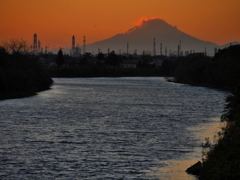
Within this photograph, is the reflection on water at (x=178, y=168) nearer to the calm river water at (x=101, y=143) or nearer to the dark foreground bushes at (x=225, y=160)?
Result: the calm river water at (x=101, y=143)

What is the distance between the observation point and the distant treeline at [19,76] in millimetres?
72494

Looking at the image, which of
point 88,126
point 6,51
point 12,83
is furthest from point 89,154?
point 6,51

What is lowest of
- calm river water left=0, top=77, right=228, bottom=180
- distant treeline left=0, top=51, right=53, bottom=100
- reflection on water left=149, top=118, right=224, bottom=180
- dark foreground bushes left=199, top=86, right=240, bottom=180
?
reflection on water left=149, top=118, right=224, bottom=180

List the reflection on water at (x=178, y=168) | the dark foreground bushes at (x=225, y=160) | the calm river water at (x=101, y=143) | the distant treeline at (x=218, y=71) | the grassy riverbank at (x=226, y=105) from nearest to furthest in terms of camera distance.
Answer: the dark foreground bushes at (x=225, y=160) < the grassy riverbank at (x=226, y=105) < the reflection on water at (x=178, y=168) < the calm river water at (x=101, y=143) < the distant treeline at (x=218, y=71)

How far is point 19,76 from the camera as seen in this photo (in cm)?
7550

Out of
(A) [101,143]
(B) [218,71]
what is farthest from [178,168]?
(B) [218,71]

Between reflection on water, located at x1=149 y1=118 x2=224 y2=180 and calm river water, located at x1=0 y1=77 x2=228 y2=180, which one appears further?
calm river water, located at x1=0 y1=77 x2=228 y2=180

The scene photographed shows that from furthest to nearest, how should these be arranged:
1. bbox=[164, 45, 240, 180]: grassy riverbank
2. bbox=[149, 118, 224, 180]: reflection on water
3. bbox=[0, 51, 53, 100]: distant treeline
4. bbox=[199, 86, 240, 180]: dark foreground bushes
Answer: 1. bbox=[0, 51, 53, 100]: distant treeline
2. bbox=[149, 118, 224, 180]: reflection on water
3. bbox=[164, 45, 240, 180]: grassy riverbank
4. bbox=[199, 86, 240, 180]: dark foreground bushes

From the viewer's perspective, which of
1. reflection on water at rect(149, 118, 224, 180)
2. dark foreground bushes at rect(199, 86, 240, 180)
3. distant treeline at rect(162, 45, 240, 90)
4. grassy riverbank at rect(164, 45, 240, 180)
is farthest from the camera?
distant treeline at rect(162, 45, 240, 90)

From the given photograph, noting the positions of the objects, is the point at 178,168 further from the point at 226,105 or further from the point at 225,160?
the point at 226,105

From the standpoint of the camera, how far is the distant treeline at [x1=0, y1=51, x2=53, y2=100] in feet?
238

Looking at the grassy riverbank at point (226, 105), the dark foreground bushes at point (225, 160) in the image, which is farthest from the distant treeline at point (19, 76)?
the dark foreground bushes at point (225, 160)

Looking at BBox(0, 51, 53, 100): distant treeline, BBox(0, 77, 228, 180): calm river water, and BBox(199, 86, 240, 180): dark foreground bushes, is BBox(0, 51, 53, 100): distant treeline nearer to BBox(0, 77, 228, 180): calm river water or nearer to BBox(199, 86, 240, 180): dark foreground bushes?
BBox(0, 77, 228, 180): calm river water

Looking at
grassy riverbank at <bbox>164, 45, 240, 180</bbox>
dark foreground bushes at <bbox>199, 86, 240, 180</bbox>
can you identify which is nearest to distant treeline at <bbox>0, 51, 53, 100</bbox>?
grassy riverbank at <bbox>164, 45, 240, 180</bbox>
